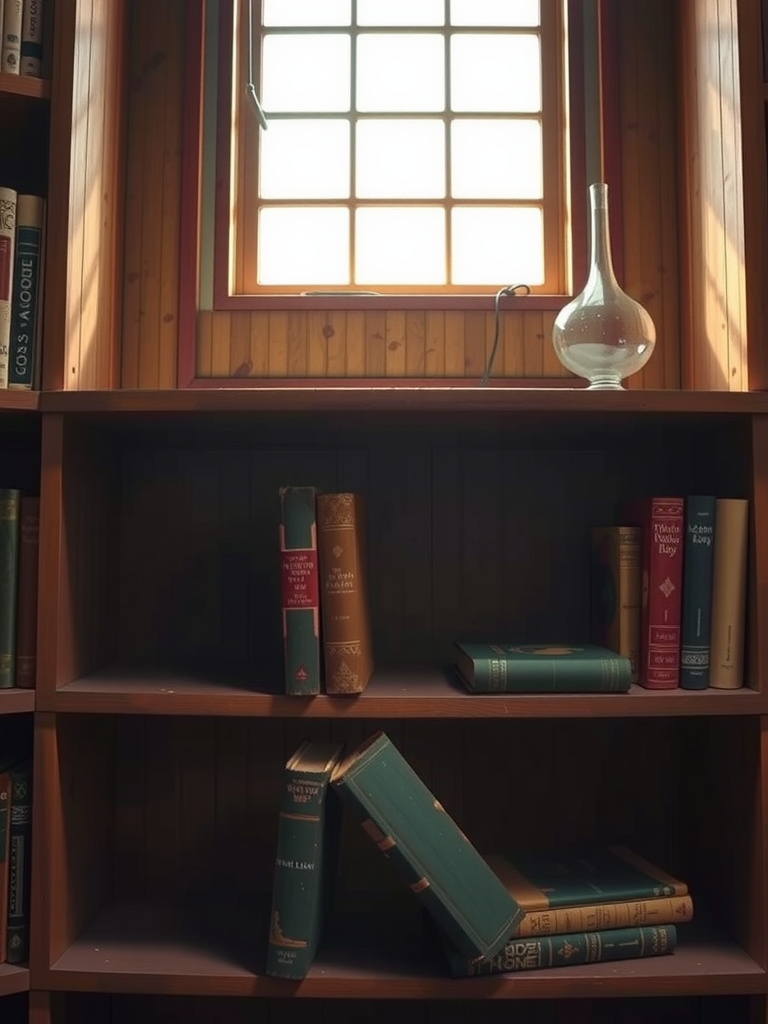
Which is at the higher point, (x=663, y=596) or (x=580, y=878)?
(x=663, y=596)

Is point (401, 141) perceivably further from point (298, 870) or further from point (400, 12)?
point (298, 870)

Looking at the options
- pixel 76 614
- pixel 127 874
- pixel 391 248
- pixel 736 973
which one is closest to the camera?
pixel 736 973

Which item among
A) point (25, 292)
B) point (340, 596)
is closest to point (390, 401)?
point (340, 596)

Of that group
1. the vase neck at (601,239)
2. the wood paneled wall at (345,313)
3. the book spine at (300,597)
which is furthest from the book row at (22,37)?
the vase neck at (601,239)

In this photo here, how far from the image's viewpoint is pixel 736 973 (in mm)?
1105

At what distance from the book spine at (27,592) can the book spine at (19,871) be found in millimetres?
149

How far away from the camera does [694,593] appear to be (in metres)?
1.16

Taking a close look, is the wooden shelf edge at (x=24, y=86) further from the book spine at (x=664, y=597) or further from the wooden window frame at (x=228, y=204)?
the book spine at (x=664, y=597)

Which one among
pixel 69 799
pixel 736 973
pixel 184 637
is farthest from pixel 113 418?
pixel 736 973

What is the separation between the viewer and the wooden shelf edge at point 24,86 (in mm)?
1152

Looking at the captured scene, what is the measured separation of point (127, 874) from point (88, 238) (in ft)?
3.37

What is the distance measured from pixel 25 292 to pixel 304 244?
0.58m

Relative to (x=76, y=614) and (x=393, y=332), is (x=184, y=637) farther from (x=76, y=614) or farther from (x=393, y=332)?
(x=393, y=332)

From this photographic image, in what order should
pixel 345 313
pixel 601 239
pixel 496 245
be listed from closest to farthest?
pixel 601 239 → pixel 345 313 → pixel 496 245
